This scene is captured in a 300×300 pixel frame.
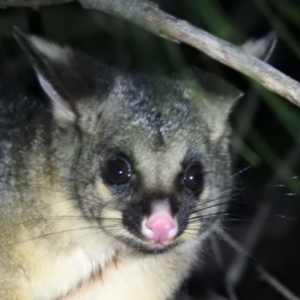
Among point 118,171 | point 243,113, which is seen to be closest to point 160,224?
point 118,171

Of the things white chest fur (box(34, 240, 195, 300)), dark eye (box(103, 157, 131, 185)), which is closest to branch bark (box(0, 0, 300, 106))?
dark eye (box(103, 157, 131, 185))

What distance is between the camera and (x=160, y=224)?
2.24m

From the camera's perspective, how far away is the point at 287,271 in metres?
4.14

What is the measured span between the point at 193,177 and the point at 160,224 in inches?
11.7

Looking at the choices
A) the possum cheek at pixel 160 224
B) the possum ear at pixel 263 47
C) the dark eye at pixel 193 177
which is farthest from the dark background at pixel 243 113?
the possum cheek at pixel 160 224

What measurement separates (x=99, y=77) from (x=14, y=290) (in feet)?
2.28

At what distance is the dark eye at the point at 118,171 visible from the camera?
7.85ft

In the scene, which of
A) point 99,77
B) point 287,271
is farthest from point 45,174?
point 287,271

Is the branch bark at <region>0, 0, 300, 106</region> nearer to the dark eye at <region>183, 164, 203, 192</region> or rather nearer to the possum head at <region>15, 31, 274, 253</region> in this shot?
the possum head at <region>15, 31, 274, 253</region>

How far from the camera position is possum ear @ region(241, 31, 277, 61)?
8.34 feet

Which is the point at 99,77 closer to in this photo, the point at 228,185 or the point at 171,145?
the point at 171,145

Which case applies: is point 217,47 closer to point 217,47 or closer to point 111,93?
point 217,47

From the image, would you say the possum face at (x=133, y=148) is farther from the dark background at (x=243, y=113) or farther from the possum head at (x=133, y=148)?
the dark background at (x=243, y=113)

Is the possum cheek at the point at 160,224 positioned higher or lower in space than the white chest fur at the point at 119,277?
higher
